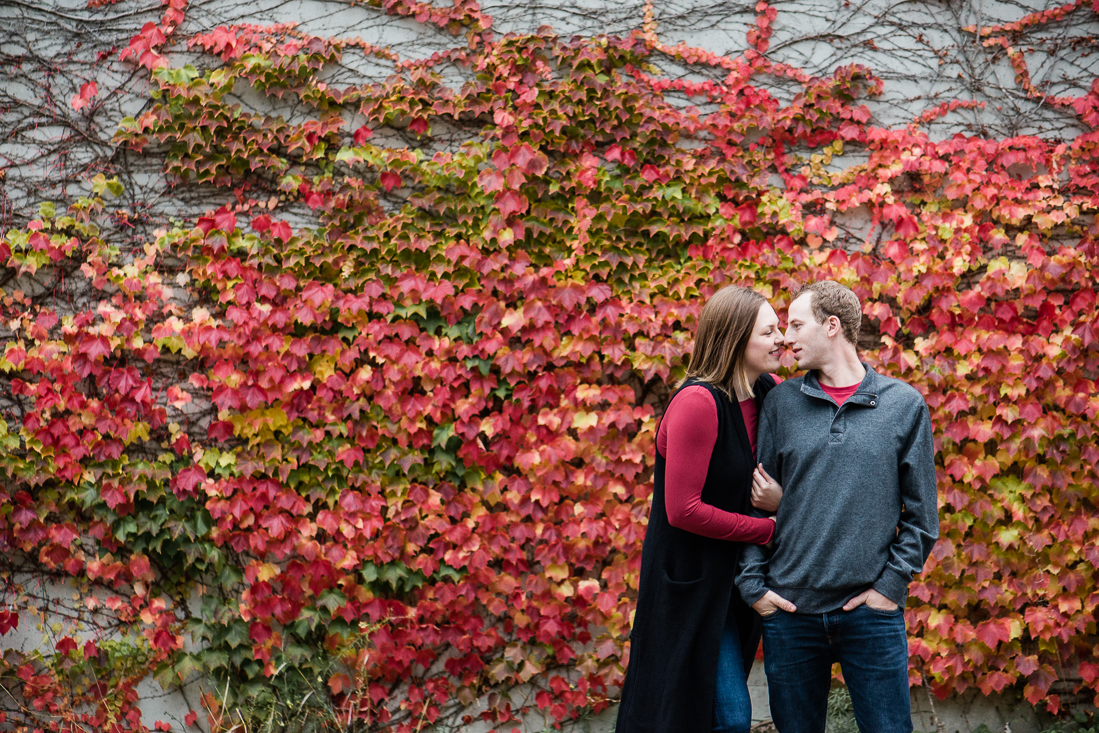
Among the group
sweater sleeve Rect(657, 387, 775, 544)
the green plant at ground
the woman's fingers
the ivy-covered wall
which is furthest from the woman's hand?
the green plant at ground

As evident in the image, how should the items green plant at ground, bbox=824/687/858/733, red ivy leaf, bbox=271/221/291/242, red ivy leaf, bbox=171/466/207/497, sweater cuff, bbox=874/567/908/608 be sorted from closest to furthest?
sweater cuff, bbox=874/567/908/608 < green plant at ground, bbox=824/687/858/733 < red ivy leaf, bbox=171/466/207/497 < red ivy leaf, bbox=271/221/291/242

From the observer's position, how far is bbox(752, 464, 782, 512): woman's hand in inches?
84.4

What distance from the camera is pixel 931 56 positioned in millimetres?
3512

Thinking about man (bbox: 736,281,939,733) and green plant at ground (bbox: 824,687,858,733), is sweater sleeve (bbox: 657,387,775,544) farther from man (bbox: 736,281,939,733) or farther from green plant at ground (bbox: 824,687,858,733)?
green plant at ground (bbox: 824,687,858,733)

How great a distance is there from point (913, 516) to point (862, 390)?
0.37 metres

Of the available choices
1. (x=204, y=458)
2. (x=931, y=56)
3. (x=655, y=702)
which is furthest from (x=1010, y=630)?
(x=204, y=458)

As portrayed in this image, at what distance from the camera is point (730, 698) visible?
2068mm

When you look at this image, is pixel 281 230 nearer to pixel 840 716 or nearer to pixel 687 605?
pixel 687 605

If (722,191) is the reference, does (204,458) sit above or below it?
below

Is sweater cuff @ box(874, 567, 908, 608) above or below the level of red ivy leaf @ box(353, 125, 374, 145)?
below

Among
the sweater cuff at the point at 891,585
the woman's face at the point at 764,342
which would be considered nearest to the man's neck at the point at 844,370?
the woman's face at the point at 764,342

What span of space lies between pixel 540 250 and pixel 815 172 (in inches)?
52.9

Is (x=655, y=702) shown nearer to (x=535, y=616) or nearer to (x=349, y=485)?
(x=535, y=616)

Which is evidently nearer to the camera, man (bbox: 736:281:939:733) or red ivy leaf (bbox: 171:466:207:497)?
man (bbox: 736:281:939:733)
